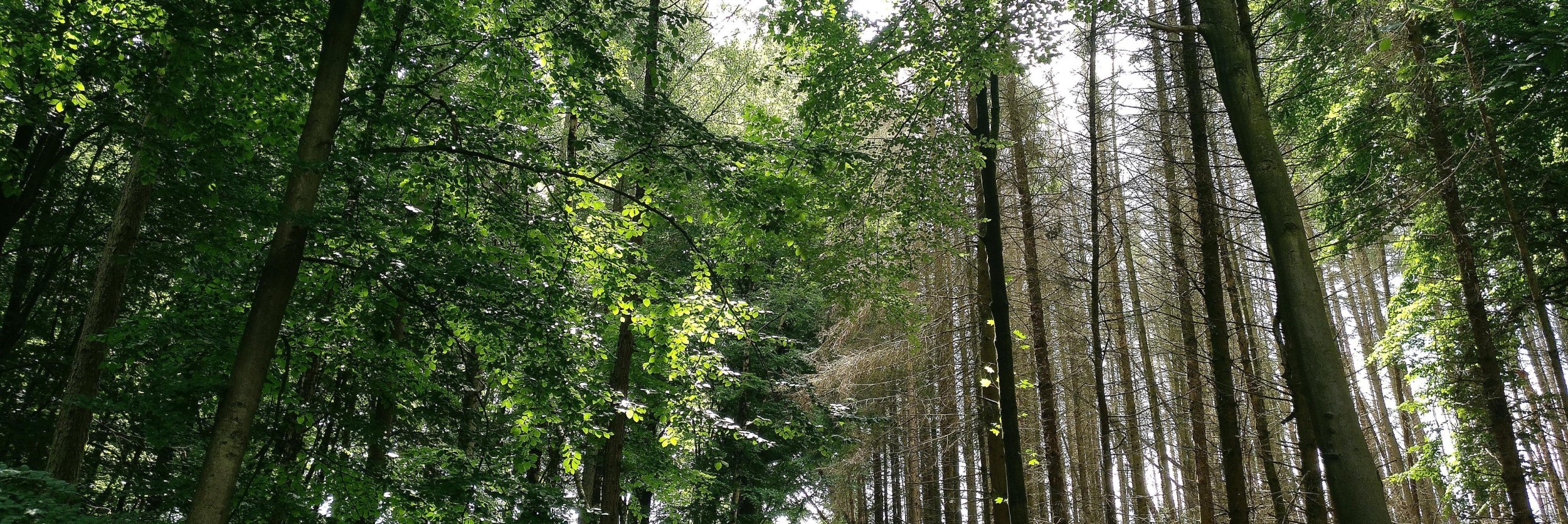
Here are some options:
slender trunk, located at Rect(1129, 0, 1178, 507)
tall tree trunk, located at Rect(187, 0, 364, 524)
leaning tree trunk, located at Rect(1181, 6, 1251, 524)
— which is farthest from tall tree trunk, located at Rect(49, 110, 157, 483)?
leaning tree trunk, located at Rect(1181, 6, 1251, 524)

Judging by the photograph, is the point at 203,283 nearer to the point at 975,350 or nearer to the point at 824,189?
the point at 824,189

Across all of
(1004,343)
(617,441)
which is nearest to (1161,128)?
(1004,343)

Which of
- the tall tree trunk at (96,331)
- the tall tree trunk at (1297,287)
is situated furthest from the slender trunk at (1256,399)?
the tall tree trunk at (96,331)

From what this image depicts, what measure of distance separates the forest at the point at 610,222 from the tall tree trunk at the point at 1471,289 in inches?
2.1

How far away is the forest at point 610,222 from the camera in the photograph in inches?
171

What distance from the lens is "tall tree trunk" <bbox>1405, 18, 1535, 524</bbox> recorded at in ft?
26.3

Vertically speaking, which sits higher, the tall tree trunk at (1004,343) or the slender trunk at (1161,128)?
the slender trunk at (1161,128)

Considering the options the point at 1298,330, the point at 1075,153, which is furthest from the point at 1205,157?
the point at 1298,330

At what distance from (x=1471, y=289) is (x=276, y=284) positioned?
1147cm

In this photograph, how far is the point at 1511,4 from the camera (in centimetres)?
772

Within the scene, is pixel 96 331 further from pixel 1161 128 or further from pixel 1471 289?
pixel 1471 289

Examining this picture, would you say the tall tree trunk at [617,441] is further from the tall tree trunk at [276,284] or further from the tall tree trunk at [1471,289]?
the tall tree trunk at [1471,289]

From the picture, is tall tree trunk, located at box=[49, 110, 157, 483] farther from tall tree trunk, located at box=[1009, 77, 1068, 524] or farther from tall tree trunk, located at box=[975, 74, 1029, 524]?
tall tree trunk, located at box=[1009, 77, 1068, 524]

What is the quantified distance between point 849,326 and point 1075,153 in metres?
5.77
